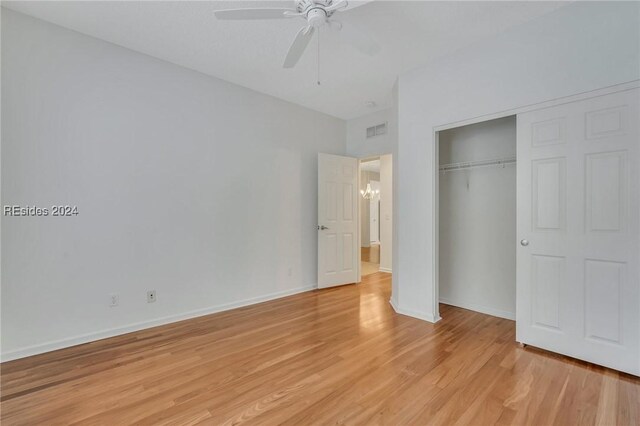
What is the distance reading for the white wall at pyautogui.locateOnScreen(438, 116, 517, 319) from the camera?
11.0 feet

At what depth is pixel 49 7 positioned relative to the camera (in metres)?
2.45

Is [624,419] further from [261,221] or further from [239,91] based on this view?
[239,91]

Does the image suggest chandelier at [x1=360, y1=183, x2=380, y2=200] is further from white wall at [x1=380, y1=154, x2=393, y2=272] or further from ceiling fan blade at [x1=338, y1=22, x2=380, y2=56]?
ceiling fan blade at [x1=338, y1=22, x2=380, y2=56]

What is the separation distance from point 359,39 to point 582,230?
234cm

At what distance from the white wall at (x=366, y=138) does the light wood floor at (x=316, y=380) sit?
2.84 m

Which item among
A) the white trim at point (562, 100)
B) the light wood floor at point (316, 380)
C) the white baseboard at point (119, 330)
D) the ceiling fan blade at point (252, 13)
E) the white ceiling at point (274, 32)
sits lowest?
the light wood floor at point (316, 380)

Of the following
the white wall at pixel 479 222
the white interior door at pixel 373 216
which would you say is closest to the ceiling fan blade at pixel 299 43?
the white wall at pixel 479 222

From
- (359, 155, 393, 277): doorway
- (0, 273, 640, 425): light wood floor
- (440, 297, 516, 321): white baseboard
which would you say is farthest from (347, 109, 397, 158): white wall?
(0, 273, 640, 425): light wood floor

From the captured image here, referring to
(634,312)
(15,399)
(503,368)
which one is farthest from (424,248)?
(15,399)

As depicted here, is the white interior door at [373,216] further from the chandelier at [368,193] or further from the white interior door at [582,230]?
the white interior door at [582,230]

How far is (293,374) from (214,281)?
1856mm

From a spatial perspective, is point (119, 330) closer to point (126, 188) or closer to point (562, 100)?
point (126, 188)

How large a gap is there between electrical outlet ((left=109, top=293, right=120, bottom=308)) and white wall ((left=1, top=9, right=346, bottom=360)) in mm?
62

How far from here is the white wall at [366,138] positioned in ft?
15.4
